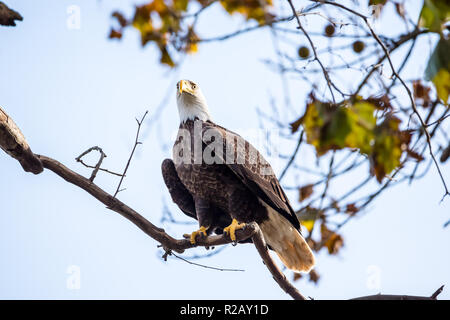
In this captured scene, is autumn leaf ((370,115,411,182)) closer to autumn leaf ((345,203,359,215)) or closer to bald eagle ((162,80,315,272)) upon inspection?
autumn leaf ((345,203,359,215))

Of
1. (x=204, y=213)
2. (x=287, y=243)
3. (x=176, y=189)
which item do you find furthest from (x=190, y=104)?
(x=287, y=243)

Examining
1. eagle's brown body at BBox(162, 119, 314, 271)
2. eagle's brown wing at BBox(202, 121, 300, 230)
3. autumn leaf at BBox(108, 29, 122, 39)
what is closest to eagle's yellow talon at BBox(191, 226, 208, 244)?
eagle's brown body at BBox(162, 119, 314, 271)

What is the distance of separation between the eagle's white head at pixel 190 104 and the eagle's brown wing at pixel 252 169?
0.30 metres

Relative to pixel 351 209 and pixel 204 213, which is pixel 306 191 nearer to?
pixel 351 209

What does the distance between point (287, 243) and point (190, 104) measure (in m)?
1.50

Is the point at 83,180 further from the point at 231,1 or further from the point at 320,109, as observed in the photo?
the point at 320,109

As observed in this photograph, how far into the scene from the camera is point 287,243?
423 cm

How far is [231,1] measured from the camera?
214 centimetres

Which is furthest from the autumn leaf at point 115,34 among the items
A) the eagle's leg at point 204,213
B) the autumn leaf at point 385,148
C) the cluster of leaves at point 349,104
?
the eagle's leg at point 204,213

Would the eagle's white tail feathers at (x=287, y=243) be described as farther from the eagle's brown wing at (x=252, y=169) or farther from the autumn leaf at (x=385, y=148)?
the autumn leaf at (x=385, y=148)

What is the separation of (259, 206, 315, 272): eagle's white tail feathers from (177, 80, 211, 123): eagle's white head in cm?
107

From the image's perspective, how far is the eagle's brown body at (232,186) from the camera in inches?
155
